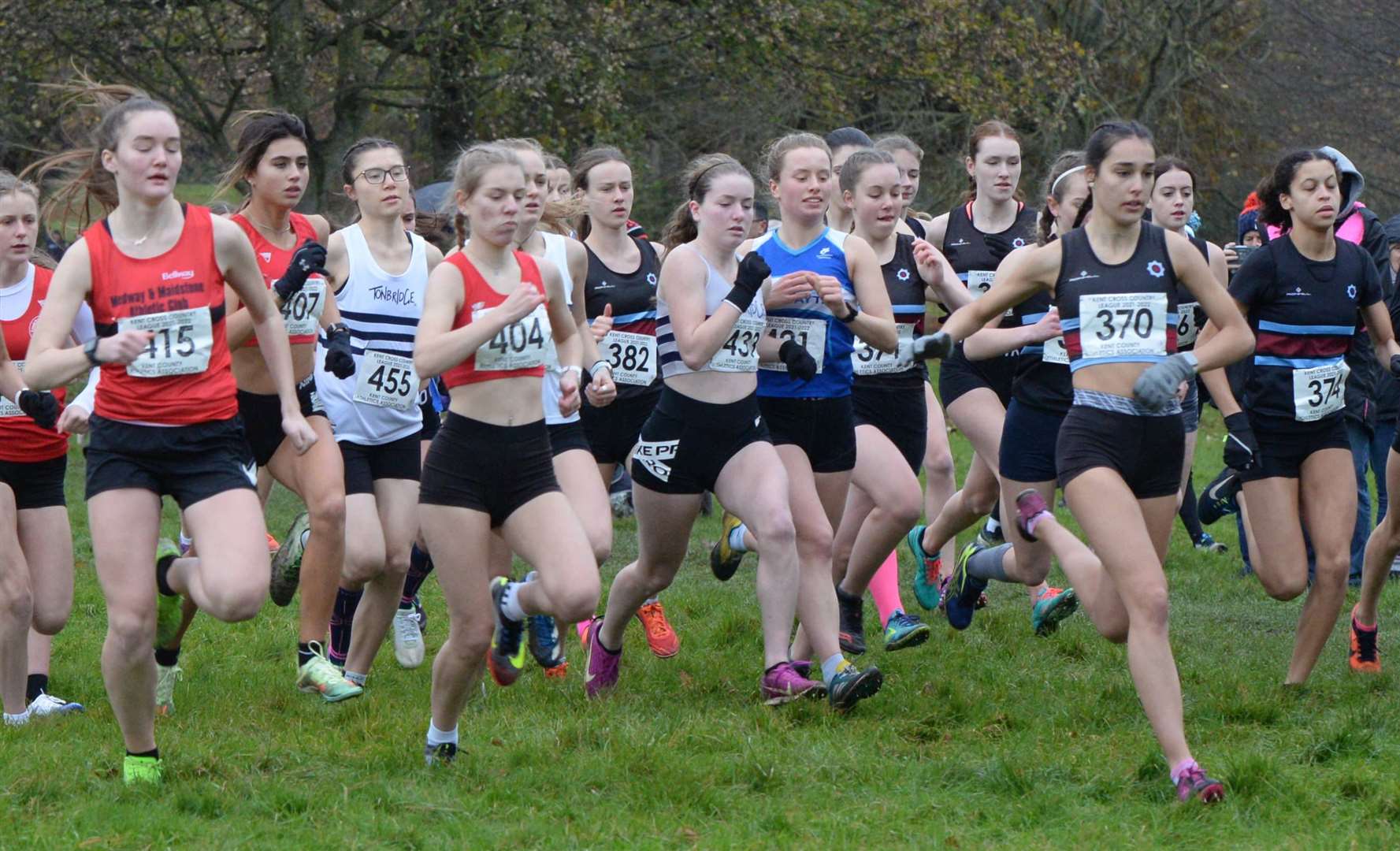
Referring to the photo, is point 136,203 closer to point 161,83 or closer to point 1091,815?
point 1091,815

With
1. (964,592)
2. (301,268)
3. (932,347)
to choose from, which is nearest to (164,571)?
(301,268)

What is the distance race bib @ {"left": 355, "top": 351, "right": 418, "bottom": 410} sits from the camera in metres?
6.41

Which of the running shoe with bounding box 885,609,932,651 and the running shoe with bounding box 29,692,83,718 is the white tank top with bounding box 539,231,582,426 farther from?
the running shoe with bounding box 29,692,83,718

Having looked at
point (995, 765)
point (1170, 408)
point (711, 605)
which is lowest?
point (711, 605)

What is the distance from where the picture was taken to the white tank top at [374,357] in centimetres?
643

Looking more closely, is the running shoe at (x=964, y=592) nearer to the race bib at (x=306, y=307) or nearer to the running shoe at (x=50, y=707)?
the race bib at (x=306, y=307)

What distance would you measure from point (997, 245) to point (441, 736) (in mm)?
4042

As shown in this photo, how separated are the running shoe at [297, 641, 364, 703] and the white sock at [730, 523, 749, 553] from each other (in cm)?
206

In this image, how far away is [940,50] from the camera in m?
18.5

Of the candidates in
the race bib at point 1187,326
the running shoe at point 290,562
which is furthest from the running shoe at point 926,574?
the running shoe at point 290,562

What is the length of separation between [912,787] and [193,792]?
228cm

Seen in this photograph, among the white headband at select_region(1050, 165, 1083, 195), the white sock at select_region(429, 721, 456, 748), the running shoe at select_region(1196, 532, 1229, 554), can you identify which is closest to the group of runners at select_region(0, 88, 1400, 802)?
the white sock at select_region(429, 721, 456, 748)

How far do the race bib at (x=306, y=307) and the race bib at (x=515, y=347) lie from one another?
1378 millimetres

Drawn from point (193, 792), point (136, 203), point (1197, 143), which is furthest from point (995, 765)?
point (1197, 143)
